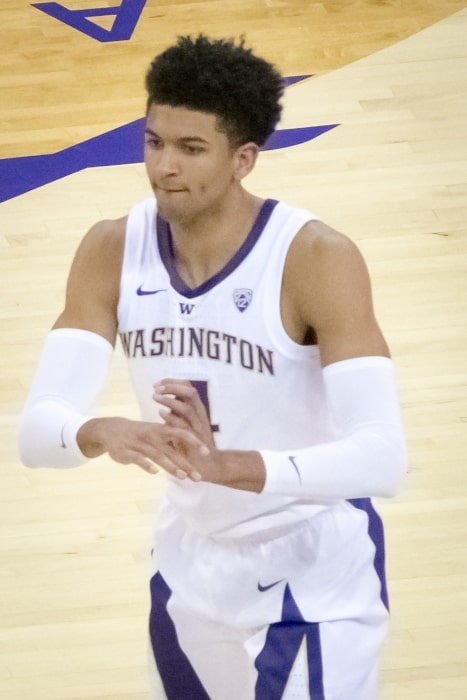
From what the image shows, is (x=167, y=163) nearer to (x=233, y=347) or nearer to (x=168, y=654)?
(x=233, y=347)

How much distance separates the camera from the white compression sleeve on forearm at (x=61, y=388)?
2799 millimetres

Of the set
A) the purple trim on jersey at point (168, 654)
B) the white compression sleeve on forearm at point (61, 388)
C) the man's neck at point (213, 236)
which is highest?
the man's neck at point (213, 236)

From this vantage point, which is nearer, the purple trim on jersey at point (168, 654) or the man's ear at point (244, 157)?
the man's ear at point (244, 157)

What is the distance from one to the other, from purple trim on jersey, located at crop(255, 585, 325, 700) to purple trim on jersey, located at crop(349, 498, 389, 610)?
0.22 m

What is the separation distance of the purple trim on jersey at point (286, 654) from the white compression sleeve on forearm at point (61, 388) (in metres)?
0.52

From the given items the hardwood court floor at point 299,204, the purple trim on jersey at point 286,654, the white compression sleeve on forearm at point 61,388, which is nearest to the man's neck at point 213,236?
the white compression sleeve on forearm at point 61,388

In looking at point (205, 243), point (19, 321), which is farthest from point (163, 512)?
point (19, 321)

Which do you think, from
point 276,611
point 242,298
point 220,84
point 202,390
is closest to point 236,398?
point 202,390

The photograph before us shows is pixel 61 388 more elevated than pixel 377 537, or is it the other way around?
pixel 61 388

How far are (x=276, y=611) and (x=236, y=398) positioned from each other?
0.44m

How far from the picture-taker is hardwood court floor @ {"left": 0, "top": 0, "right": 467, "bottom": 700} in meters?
4.02

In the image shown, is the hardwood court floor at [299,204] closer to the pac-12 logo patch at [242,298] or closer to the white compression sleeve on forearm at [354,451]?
the white compression sleeve on forearm at [354,451]

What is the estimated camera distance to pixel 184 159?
2695mm

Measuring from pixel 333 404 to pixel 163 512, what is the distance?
0.58m
